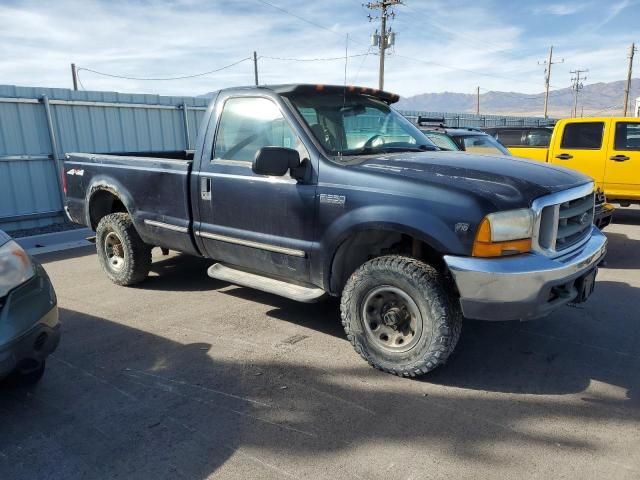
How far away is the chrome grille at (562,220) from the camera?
308 cm

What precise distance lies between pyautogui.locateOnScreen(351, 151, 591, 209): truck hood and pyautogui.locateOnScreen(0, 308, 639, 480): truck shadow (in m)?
1.27

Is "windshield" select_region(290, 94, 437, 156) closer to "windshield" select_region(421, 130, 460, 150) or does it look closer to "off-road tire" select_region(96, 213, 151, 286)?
"off-road tire" select_region(96, 213, 151, 286)

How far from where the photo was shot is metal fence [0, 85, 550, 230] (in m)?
8.86

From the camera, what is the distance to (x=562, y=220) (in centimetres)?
331

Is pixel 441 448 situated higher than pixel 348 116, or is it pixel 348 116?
pixel 348 116

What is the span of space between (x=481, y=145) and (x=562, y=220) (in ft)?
18.9

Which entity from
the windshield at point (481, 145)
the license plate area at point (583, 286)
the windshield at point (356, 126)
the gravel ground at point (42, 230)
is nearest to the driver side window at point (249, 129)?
the windshield at point (356, 126)

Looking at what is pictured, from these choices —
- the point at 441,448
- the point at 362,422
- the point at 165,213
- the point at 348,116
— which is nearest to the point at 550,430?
the point at 441,448

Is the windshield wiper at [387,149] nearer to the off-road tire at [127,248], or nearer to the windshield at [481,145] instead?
the off-road tire at [127,248]

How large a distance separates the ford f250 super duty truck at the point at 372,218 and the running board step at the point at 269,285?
0.06 ft

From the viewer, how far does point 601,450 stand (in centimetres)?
263

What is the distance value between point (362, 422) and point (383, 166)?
167 centimetres

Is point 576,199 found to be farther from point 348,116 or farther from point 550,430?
point 348,116

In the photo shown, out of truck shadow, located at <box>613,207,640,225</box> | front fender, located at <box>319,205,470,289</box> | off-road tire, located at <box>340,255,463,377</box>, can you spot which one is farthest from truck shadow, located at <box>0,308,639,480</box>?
truck shadow, located at <box>613,207,640,225</box>
